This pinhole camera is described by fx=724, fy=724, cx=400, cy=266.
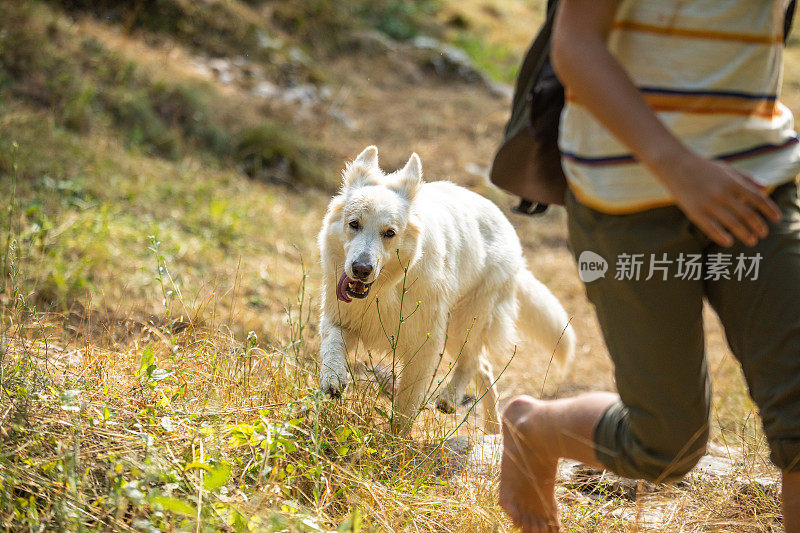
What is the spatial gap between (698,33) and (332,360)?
1.89 meters

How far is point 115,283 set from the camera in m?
5.15

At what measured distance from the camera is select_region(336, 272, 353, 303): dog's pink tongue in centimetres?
325

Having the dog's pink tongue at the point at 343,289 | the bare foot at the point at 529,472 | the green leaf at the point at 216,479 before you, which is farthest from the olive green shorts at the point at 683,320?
the dog's pink tongue at the point at 343,289

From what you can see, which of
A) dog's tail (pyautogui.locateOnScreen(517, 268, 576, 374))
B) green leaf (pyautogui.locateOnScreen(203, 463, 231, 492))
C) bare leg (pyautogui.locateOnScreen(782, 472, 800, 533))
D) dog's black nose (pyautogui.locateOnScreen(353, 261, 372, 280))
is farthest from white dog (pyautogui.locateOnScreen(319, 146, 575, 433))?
bare leg (pyautogui.locateOnScreen(782, 472, 800, 533))

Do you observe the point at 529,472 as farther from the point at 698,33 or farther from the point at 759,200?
the point at 698,33

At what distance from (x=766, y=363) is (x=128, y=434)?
184 cm

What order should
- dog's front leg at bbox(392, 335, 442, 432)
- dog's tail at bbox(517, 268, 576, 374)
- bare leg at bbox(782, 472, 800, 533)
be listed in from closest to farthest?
bare leg at bbox(782, 472, 800, 533)
dog's front leg at bbox(392, 335, 442, 432)
dog's tail at bbox(517, 268, 576, 374)

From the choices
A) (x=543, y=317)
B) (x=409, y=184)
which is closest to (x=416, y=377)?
(x=409, y=184)

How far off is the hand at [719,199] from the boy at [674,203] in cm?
5

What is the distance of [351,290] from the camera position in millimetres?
3252

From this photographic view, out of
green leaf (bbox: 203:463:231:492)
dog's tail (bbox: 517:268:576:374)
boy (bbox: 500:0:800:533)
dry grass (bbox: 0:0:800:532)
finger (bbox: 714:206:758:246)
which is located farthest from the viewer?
dog's tail (bbox: 517:268:576:374)

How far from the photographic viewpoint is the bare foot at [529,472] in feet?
6.61

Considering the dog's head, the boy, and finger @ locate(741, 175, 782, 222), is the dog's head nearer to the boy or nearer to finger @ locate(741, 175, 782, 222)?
the boy

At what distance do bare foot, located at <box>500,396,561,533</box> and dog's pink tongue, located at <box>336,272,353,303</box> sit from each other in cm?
131
